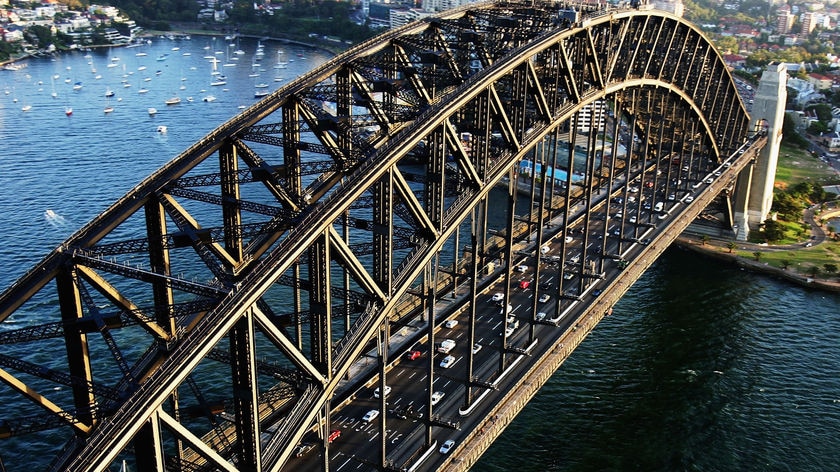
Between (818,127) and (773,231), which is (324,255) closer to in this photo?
(773,231)

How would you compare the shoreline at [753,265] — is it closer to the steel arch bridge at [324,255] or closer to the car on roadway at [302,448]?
the steel arch bridge at [324,255]

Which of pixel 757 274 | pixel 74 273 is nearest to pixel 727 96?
pixel 757 274

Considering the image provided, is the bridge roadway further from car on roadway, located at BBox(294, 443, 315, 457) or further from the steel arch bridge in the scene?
the steel arch bridge

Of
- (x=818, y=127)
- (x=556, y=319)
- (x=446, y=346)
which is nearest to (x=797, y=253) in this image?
(x=556, y=319)

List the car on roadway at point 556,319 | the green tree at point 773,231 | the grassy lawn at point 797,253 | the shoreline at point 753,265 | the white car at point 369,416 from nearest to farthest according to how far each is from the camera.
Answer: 1. the white car at point 369,416
2. the car on roadway at point 556,319
3. the shoreline at point 753,265
4. the grassy lawn at point 797,253
5. the green tree at point 773,231

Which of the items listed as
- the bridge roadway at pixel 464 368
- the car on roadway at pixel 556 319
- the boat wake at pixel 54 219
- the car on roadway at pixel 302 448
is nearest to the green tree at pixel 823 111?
the bridge roadway at pixel 464 368

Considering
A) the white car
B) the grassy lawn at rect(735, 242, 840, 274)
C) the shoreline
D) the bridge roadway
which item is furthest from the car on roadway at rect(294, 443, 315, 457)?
the grassy lawn at rect(735, 242, 840, 274)
